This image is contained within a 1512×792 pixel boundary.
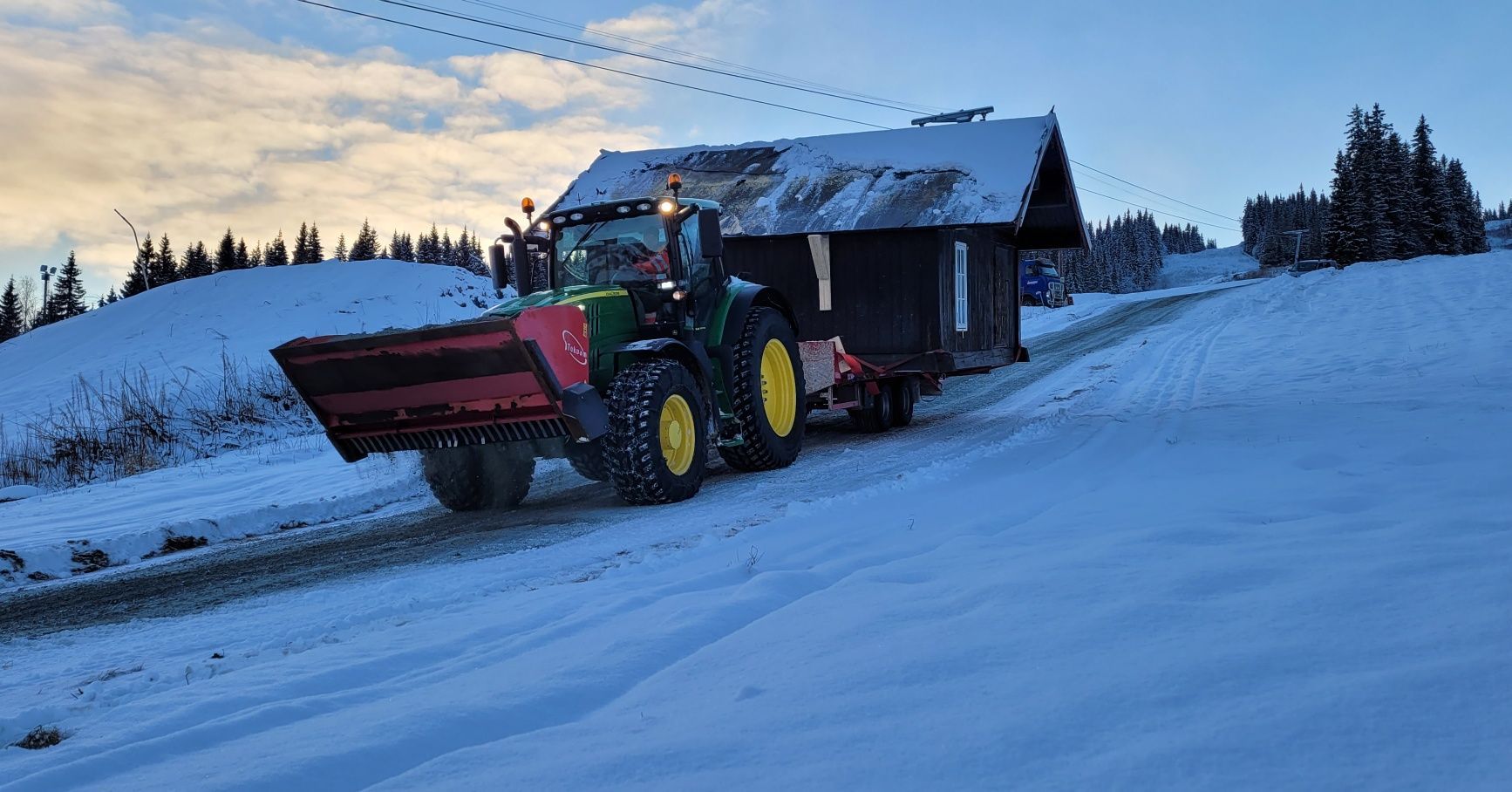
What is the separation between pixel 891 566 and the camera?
4.27m

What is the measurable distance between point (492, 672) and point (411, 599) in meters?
1.52

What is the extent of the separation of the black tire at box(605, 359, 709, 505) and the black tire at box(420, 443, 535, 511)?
4.17ft

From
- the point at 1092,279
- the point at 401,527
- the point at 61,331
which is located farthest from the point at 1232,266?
the point at 401,527

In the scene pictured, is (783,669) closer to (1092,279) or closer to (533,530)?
(533,530)

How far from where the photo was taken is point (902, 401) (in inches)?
511

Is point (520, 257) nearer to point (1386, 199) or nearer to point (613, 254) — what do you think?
point (613, 254)

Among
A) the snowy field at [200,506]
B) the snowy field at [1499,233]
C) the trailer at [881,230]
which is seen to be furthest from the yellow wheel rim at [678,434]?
the snowy field at [1499,233]

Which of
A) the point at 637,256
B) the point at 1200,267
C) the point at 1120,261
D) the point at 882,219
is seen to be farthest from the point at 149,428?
the point at 1200,267

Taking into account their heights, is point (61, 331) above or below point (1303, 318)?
above

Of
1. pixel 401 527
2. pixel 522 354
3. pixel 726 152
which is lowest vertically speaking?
pixel 401 527

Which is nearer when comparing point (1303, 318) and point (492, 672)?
point (492, 672)

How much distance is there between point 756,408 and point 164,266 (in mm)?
77251

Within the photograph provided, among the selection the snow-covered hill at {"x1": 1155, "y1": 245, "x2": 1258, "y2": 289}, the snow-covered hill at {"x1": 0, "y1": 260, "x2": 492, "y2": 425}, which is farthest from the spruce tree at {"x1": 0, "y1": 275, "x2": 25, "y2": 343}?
the snow-covered hill at {"x1": 1155, "y1": 245, "x2": 1258, "y2": 289}

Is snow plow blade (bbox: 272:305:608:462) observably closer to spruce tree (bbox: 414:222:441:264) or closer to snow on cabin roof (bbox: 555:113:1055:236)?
snow on cabin roof (bbox: 555:113:1055:236)
